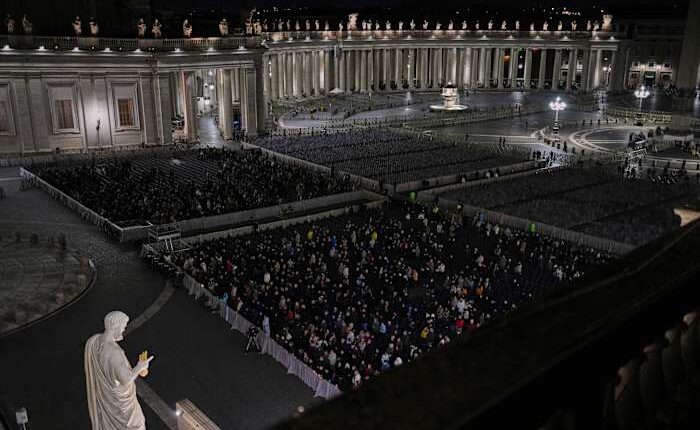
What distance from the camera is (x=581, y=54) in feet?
382

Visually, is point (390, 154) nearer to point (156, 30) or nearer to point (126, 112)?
point (126, 112)

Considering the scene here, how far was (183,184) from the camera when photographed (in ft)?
135

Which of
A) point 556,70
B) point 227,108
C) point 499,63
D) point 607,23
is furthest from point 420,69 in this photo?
point 227,108

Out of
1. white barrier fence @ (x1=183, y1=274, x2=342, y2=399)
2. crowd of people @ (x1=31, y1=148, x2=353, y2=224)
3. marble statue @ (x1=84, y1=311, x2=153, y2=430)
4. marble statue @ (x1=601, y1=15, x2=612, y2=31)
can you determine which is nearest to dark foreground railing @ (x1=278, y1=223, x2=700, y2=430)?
marble statue @ (x1=84, y1=311, x2=153, y2=430)

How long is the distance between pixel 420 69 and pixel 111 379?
105995mm

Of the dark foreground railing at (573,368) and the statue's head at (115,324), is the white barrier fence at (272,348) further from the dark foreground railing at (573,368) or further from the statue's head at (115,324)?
the dark foreground railing at (573,368)

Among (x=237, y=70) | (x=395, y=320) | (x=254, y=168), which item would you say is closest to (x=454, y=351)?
(x=395, y=320)

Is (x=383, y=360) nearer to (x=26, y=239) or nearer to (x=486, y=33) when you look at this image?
(x=26, y=239)

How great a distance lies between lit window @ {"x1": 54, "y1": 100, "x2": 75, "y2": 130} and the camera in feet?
175

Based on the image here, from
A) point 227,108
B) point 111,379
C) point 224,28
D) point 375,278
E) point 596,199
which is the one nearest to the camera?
point 111,379

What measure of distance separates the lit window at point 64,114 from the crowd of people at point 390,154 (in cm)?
1596

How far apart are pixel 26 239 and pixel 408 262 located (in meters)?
18.8

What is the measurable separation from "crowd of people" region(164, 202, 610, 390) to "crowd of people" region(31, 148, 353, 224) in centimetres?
436

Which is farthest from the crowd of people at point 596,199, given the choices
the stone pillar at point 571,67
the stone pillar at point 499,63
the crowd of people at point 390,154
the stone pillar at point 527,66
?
the stone pillar at point 527,66
